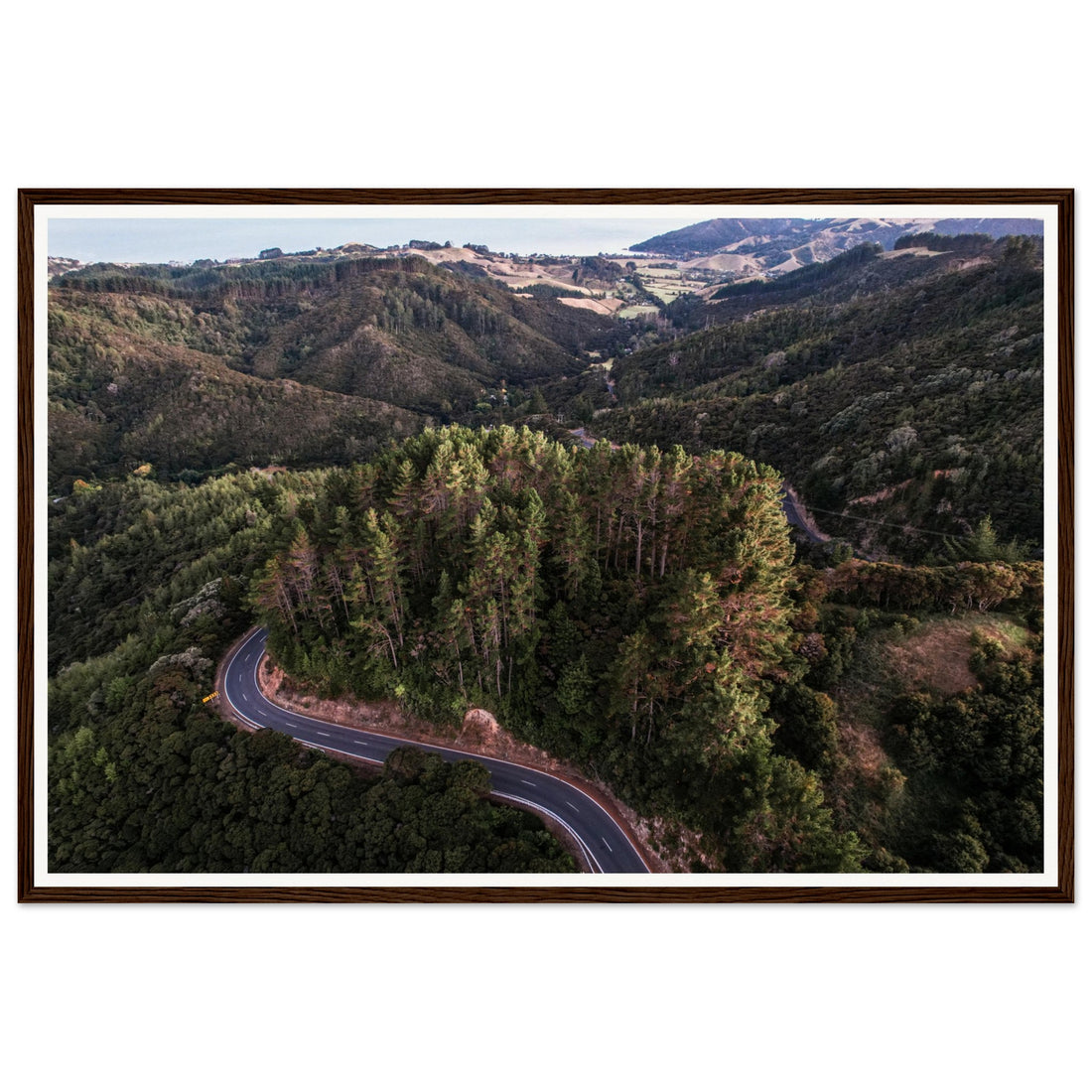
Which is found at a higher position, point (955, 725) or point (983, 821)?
point (955, 725)

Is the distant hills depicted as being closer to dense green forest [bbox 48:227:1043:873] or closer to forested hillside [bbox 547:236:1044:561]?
forested hillside [bbox 547:236:1044:561]

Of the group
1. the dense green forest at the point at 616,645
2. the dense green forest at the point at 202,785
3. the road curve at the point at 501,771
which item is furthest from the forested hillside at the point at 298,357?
the dense green forest at the point at 616,645

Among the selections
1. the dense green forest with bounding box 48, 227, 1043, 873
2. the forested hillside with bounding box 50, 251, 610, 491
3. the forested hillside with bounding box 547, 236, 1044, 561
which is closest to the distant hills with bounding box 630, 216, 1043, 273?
the forested hillside with bounding box 547, 236, 1044, 561

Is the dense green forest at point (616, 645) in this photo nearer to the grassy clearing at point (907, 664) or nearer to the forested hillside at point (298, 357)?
the grassy clearing at point (907, 664)

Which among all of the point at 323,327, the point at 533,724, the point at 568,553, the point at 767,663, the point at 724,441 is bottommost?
the point at 533,724

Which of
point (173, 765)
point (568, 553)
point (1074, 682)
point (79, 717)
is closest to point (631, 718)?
point (568, 553)

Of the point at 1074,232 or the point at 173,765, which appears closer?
the point at 1074,232

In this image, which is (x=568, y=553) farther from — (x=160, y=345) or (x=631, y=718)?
(x=160, y=345)

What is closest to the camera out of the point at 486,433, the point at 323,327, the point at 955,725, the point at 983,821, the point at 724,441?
the point at 983,821
